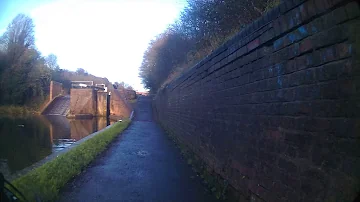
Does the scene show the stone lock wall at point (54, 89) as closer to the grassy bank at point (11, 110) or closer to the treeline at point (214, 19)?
the grassy bank at point (11, 110)

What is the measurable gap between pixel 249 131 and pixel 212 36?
691cm

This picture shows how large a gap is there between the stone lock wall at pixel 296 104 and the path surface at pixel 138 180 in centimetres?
95

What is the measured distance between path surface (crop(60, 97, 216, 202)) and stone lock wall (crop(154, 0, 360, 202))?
0.95 metres

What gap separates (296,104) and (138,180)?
12.5 ft

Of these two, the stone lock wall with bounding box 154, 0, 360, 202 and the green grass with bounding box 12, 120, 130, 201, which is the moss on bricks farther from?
the green grass with bounding box 12, 120, 130, 201

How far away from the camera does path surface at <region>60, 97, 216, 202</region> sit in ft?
15.0

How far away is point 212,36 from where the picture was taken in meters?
10.1

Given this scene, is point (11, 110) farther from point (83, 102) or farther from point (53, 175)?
point (53, 175)

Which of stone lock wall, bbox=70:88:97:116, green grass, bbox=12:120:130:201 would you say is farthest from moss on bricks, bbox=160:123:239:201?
stone lock wall, bbox=70:88:97:116

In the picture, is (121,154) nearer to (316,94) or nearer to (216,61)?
(216,61)

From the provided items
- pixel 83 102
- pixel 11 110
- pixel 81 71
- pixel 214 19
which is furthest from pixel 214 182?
pixel 81 71

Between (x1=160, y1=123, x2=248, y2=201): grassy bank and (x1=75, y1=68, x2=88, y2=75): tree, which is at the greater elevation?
(x1=75, y1=68, x2=88, y2=75): tree

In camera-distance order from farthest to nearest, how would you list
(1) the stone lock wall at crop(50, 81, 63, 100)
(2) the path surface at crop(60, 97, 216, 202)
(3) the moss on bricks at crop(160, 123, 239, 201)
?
(1) the stone lock wall at crop(50, 81, 63, 100), (2) the path surface at crop(60, 97, 216, 202), (3) the moss on bricks at crop(160, 123, 239, 201)

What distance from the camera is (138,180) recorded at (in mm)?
5578
